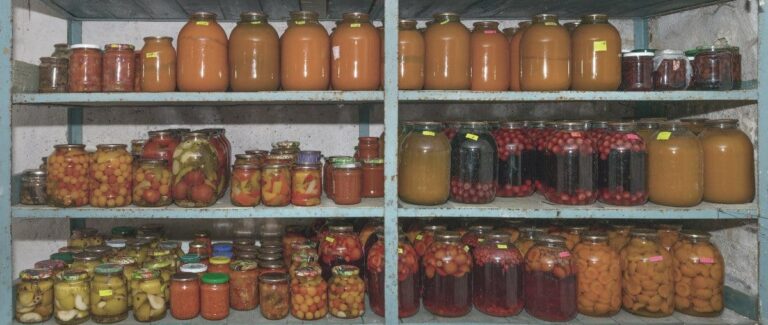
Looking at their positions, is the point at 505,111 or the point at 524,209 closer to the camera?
the point at 524,209

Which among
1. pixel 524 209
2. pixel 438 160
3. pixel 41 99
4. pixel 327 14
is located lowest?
pixel 524 209

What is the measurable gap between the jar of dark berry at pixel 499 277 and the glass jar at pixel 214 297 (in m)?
0.88

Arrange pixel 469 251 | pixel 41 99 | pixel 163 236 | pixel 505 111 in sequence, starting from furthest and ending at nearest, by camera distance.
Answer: pixel 505 111, pixel 163 236, pixel 469 251, pixel 41 99

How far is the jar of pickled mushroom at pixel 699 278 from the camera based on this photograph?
191 cm

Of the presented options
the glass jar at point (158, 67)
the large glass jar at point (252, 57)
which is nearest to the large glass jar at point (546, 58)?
the large glass jar at point (252, 57)

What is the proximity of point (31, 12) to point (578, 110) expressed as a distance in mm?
2573

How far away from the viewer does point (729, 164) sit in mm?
1922

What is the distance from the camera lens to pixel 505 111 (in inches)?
103

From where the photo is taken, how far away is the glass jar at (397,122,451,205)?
1876mm

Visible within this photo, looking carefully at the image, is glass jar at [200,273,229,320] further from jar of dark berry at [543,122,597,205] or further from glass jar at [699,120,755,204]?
glass jar at [699,120,755,204]

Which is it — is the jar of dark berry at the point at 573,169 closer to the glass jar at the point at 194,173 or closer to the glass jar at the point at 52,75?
the glass jar at the point at 194,173

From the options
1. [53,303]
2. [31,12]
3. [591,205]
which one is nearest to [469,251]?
[591,205]

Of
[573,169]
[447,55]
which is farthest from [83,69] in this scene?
[573,169]

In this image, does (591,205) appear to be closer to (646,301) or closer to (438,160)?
(646,301)
